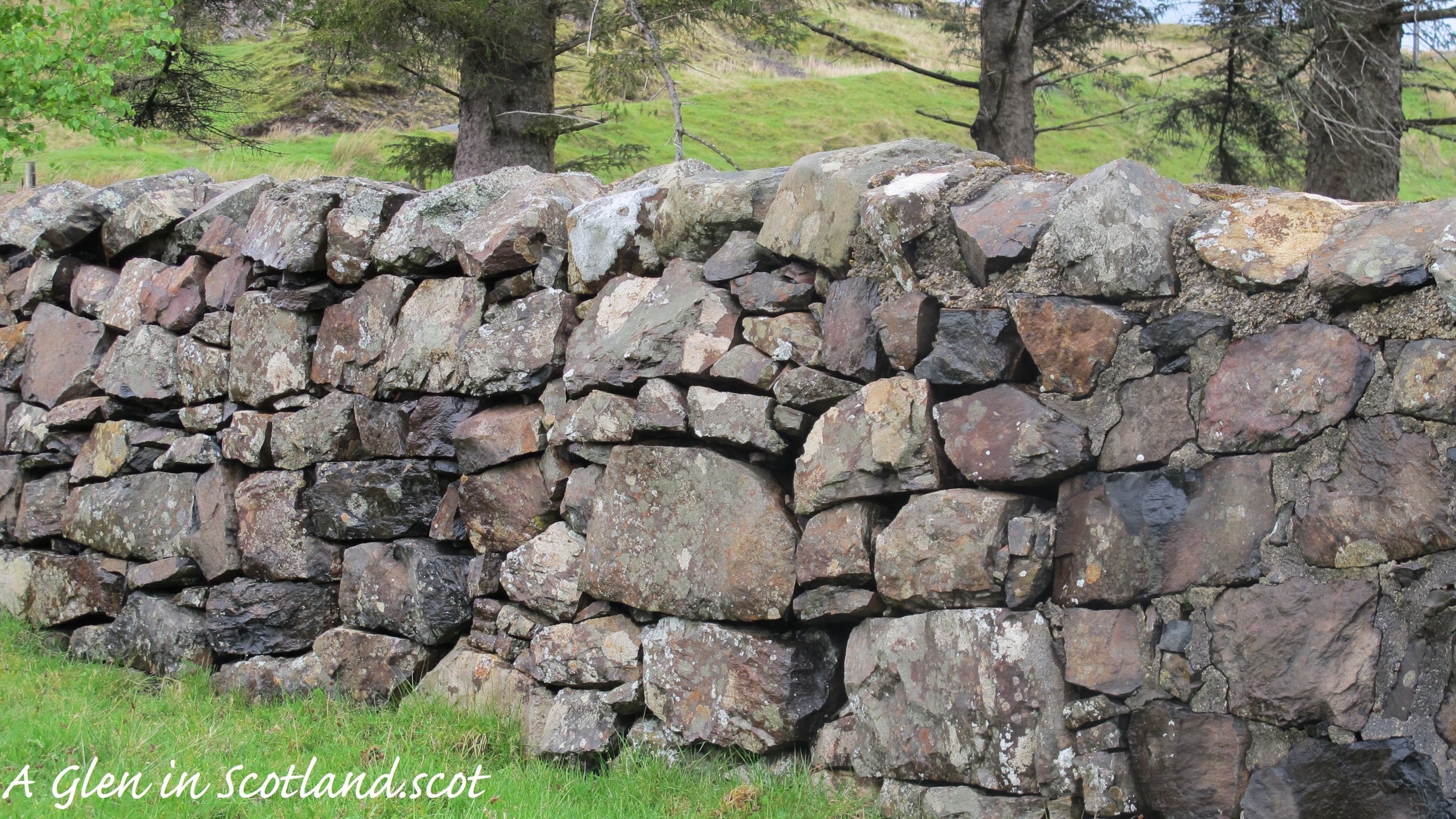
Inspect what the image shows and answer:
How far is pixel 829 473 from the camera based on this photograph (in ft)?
11.9

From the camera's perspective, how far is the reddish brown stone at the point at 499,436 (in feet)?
14.8

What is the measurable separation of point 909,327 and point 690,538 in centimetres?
110

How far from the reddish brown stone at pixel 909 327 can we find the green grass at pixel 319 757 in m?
1.41

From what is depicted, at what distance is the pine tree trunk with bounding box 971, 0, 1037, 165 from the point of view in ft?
26.7

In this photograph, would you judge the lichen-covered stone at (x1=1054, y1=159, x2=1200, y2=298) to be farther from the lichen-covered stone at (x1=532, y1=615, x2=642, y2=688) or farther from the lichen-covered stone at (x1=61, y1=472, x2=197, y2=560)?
the lichen-covered stone at (x1=61, y1=472, x2=197, y2=560)

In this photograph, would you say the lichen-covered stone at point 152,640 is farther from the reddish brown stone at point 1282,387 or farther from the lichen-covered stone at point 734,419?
the reddish brown stone at point 1282,387

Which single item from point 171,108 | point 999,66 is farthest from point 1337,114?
point 171,108

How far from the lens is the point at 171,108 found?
1057 centimetres

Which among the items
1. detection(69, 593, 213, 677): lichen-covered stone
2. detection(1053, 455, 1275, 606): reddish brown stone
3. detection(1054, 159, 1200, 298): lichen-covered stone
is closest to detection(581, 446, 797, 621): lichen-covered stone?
detection(1053, 455, 1275, 606): reddish brown stone

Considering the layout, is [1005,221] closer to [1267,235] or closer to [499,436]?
[1267,235]

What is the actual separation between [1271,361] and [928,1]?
8903 millimetres

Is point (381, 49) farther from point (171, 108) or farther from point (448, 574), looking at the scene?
point (448, 574)

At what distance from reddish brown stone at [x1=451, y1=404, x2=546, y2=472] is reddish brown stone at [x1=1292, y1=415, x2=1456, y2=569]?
2809mm

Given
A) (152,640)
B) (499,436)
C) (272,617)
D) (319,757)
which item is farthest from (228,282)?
(319,757)
